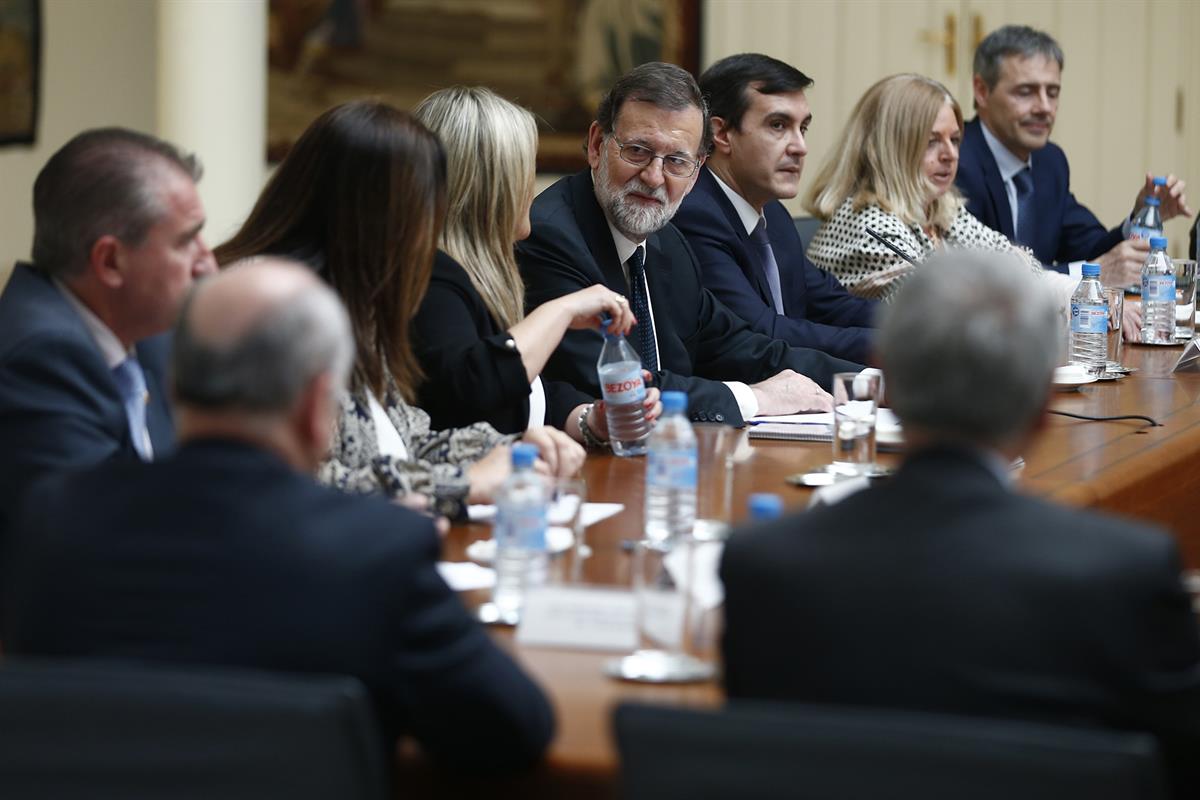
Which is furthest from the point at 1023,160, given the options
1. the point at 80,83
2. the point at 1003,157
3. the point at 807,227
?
the point at 80,83

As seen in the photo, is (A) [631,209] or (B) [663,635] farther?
(A) [631,209]

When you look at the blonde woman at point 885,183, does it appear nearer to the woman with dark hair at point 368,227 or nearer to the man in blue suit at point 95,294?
the woman with dark hair at point 368,227

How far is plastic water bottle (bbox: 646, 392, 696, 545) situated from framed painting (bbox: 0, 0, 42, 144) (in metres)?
5.89

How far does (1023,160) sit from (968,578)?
206 inches

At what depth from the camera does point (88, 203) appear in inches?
89.7

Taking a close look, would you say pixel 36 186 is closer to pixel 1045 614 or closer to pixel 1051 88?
pixel 1045 614

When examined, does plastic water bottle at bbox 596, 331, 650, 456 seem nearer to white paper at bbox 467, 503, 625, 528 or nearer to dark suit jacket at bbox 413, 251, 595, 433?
dark suit jacket at bbox 413, 251, 595, 433

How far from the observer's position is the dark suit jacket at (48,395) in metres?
2.12

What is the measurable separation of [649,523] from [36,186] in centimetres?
98

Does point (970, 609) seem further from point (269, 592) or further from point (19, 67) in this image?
point (19, 67)

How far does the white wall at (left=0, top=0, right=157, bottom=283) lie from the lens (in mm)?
7473

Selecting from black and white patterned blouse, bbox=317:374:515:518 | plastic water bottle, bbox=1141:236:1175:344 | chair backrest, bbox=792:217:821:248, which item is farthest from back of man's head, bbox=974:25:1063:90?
black and white patterned blouse, bbox=317:374:515:518

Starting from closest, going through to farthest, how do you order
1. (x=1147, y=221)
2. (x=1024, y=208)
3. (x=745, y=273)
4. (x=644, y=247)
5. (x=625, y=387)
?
(x=625, y=387) < (x=644, y=247) < (x=745, y=273) < (x=1147, y=221) < (x=1024, y=208)

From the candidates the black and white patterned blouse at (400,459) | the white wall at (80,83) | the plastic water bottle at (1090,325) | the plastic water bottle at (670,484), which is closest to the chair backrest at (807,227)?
the plastic water bottle at (1090,325)
